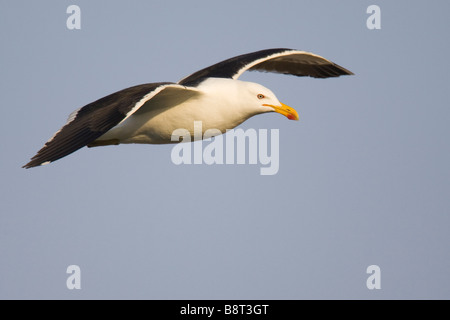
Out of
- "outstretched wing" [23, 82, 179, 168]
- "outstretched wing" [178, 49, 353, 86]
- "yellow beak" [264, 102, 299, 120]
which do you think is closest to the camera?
"outstretched wing" [23, 82, 179, 168]

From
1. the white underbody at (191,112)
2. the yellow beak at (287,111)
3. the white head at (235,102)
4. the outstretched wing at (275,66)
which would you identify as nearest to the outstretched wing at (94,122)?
the white underbody at (191,112)

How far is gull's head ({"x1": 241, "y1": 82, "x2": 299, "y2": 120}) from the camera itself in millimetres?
12125

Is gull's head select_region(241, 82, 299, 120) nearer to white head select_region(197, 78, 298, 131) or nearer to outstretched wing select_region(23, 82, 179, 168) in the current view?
white head select_region(197, 78, 298, 131)

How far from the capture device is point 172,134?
39.3ft

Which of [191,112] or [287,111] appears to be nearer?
[191,112]

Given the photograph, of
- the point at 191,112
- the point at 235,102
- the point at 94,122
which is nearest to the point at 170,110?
the point at 191,112

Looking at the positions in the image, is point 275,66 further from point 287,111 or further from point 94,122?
point 94,122

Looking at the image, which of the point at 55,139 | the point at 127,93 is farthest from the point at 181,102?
the point at 55,139

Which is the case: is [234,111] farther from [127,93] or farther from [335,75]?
[335,75]

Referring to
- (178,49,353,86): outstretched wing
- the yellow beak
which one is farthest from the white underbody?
(178,49,353,86): outstretched wing

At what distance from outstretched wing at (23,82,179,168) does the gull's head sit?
1749 millimetres

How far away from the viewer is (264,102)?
12.2 m

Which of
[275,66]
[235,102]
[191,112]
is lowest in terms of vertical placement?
[191,112]

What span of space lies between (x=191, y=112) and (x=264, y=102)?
3.92 feet
